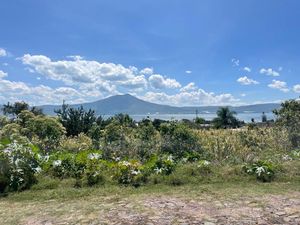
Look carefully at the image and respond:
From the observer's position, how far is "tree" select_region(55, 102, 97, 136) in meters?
19.5

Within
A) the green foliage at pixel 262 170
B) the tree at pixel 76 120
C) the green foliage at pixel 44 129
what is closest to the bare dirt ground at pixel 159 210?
the green foliage at pixel 262 170

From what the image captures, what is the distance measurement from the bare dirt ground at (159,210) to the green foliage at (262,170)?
A: 1.02 meters

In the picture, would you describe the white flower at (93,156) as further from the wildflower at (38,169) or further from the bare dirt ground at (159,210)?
the bare dirt ground at (159,210)

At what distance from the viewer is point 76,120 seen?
19.6 m

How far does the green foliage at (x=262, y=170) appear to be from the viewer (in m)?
6.98

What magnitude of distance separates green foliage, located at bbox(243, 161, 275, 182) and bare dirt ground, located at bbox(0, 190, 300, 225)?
1.02 meters

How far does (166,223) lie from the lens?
4547 mm

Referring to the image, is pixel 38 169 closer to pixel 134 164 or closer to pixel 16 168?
pixel 16 168

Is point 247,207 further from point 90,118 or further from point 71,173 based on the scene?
point 90,118

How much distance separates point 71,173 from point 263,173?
3.57 meters

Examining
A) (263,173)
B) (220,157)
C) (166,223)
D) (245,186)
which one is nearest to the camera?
(166,223)

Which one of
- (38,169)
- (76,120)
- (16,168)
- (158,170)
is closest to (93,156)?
(38,169)

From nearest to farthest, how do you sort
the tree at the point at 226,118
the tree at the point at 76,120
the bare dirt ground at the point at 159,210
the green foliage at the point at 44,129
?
the bare dirt ground at the point at 159,210
the green foliage at the point at 44,129
the tree at the point at 76,120
the tree at the point at 226,118

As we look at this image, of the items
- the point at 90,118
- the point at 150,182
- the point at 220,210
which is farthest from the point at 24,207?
the point at 90,118
